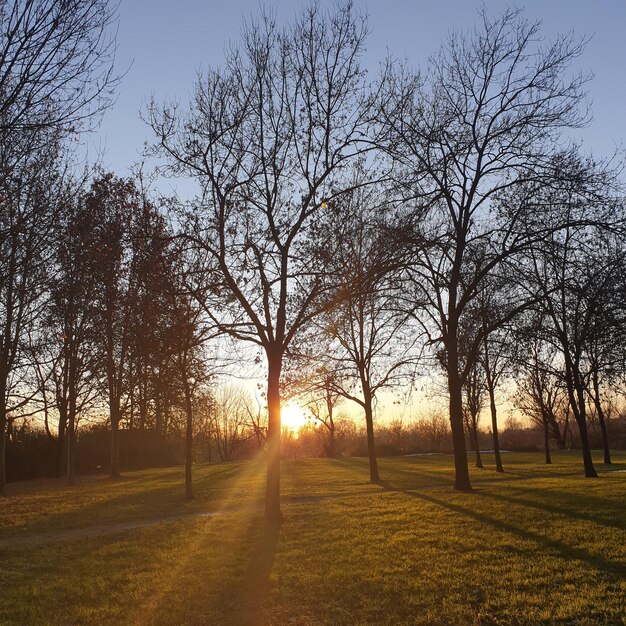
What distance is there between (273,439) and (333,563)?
4.84 m

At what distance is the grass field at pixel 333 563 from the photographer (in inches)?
239

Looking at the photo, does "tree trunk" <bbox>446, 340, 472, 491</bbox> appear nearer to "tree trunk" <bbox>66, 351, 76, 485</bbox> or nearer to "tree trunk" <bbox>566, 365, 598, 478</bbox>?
"tree trunk" <bbox>566, 365, 598, 478</bbox>

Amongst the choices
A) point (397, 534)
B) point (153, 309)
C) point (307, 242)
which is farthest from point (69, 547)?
point (307, 242)

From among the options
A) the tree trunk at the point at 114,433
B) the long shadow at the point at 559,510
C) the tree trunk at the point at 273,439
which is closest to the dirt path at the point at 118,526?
the tree trunk at the point at 273,439

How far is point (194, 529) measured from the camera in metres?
11.8

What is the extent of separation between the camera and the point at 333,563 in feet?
27.0

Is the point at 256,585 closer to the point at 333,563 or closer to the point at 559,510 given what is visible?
the point at 333,563

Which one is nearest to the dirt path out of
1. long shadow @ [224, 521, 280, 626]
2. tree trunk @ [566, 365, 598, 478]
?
long shadow @ [224, 521, 280, 626]

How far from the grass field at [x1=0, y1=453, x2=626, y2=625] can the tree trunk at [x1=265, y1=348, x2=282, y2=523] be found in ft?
1.60

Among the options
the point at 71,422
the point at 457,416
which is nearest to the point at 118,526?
the point at 457,416

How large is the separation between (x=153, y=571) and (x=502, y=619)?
5047mm

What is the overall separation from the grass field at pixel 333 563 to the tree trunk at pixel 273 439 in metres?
0.49

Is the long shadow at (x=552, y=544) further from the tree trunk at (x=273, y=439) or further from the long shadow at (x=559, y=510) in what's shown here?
the tree trunk at (x=273, y=439)

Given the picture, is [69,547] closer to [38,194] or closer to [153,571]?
[153,571]
